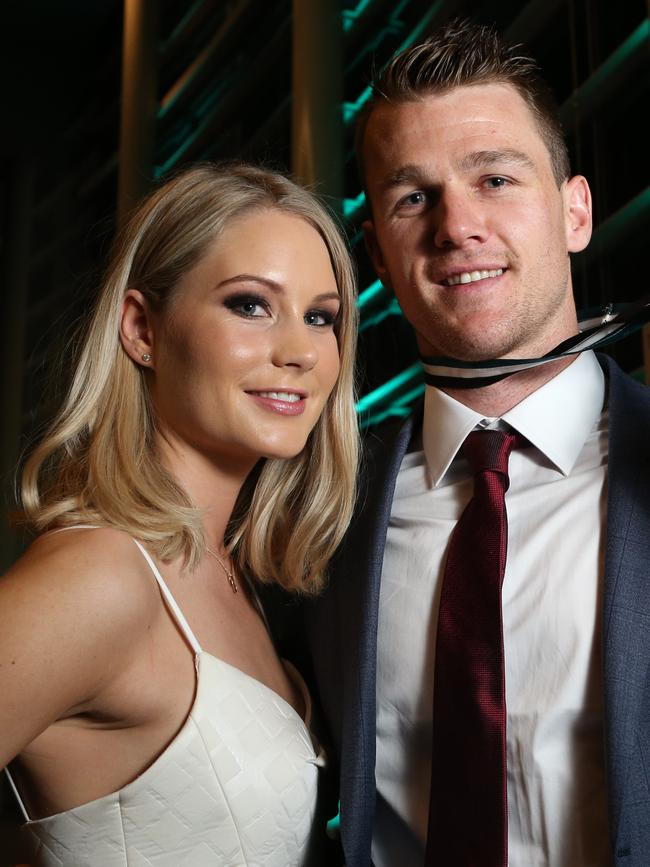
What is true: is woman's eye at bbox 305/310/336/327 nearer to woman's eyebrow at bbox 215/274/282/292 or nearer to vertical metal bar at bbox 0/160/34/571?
woman's eyebrow at bbox 215/274/282/292

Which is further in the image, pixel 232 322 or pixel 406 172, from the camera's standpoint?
pixel 406 172

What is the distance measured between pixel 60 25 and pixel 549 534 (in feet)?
19.3

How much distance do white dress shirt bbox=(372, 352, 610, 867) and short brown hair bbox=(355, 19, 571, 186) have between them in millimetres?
565

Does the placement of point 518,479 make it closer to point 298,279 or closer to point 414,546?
point 414,546

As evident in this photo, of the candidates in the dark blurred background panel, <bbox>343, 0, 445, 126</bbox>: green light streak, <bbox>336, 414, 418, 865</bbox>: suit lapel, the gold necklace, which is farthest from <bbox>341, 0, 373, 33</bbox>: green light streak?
the gold necklace

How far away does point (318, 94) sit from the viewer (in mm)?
4039

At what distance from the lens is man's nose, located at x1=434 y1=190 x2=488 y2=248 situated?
6.69 ft

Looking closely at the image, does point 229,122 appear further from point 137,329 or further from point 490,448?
point 490,448

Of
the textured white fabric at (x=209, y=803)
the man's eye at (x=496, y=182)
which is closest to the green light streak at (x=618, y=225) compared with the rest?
the man's eye at (x=496, y=182)

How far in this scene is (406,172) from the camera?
213cm

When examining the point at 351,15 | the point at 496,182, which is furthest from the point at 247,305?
the point at 351,15

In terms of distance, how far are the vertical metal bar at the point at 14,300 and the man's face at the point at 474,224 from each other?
18.1 feet

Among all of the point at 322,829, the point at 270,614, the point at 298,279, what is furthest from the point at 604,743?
the point at 298,279

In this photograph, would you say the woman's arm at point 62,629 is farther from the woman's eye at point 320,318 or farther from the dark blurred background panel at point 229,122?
the woman's eye at point 320,318
